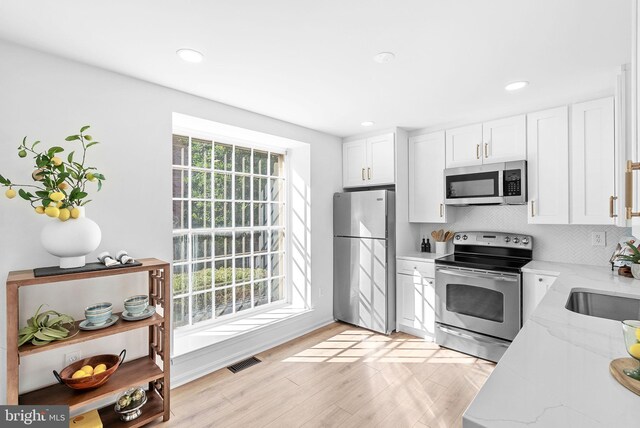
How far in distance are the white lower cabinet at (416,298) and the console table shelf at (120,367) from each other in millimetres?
2456

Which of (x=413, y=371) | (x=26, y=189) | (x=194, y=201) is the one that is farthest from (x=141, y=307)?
(x=413, y=371)

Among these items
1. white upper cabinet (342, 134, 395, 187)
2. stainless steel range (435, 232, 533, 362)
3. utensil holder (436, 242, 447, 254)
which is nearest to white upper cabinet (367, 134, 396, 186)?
white upper cabinet (342, 134, 395, 187)

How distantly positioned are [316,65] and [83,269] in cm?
194

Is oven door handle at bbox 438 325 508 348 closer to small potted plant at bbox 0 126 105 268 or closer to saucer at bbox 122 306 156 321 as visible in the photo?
saucer at bbox 122 306 156 321

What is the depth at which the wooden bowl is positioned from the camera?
1755 millimetres

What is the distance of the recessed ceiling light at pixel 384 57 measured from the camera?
190cm

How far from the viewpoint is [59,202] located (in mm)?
1740

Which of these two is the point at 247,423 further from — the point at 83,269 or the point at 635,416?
the point at 635,416

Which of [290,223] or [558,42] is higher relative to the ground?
[558,42]

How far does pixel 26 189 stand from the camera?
71.5 inches

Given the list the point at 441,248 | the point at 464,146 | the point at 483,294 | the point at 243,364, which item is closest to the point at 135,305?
the point at 243,364

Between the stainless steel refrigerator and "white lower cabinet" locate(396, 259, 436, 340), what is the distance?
0.27 ft

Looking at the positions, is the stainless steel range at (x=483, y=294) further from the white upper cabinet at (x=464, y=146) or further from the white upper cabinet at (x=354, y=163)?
the white upper cabinet at (x=354, y=163)

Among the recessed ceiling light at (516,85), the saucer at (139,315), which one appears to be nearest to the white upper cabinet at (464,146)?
the recessed ceiling light at (516,85)
